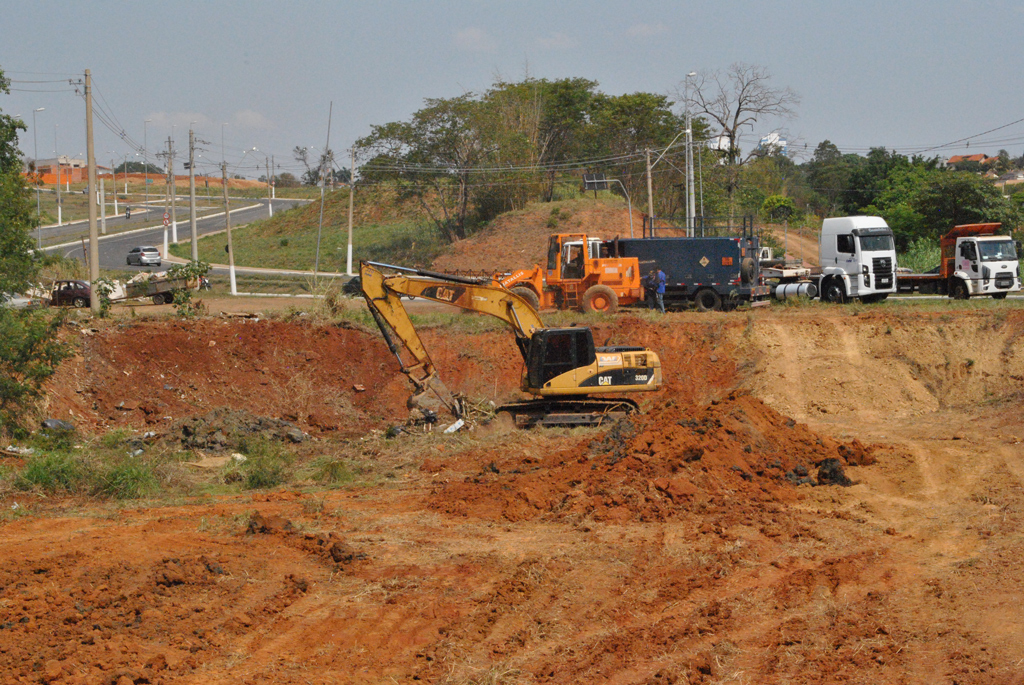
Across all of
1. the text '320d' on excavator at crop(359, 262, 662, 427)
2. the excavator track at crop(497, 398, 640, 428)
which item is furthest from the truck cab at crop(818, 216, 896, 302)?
the text '320d' on excavator at crop(359, 262, 662, 427)

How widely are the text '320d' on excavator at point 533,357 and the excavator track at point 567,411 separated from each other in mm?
21

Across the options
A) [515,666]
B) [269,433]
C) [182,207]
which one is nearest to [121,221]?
[182,207]

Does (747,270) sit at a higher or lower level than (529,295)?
higher

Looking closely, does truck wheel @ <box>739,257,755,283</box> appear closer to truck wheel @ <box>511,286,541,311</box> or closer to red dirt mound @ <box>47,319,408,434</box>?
truck wheel @ <box>511,286,541,311</box>

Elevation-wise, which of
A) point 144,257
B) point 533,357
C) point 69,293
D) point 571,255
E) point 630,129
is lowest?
point 533,357

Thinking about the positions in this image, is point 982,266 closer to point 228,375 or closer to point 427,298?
point 427,298

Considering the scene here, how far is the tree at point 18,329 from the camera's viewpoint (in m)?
17.4

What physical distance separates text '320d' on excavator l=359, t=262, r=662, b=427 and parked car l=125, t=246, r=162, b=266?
146ft

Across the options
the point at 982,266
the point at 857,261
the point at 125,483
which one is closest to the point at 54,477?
the point at 125,483

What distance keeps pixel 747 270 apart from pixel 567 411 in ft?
48.0

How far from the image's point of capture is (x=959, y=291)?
102 feet

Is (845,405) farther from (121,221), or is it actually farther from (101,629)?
(121,221)

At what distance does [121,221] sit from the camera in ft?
306

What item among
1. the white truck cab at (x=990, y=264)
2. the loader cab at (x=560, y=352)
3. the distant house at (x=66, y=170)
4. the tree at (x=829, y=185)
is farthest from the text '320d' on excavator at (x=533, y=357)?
the distant house at (x=66, y=170)
